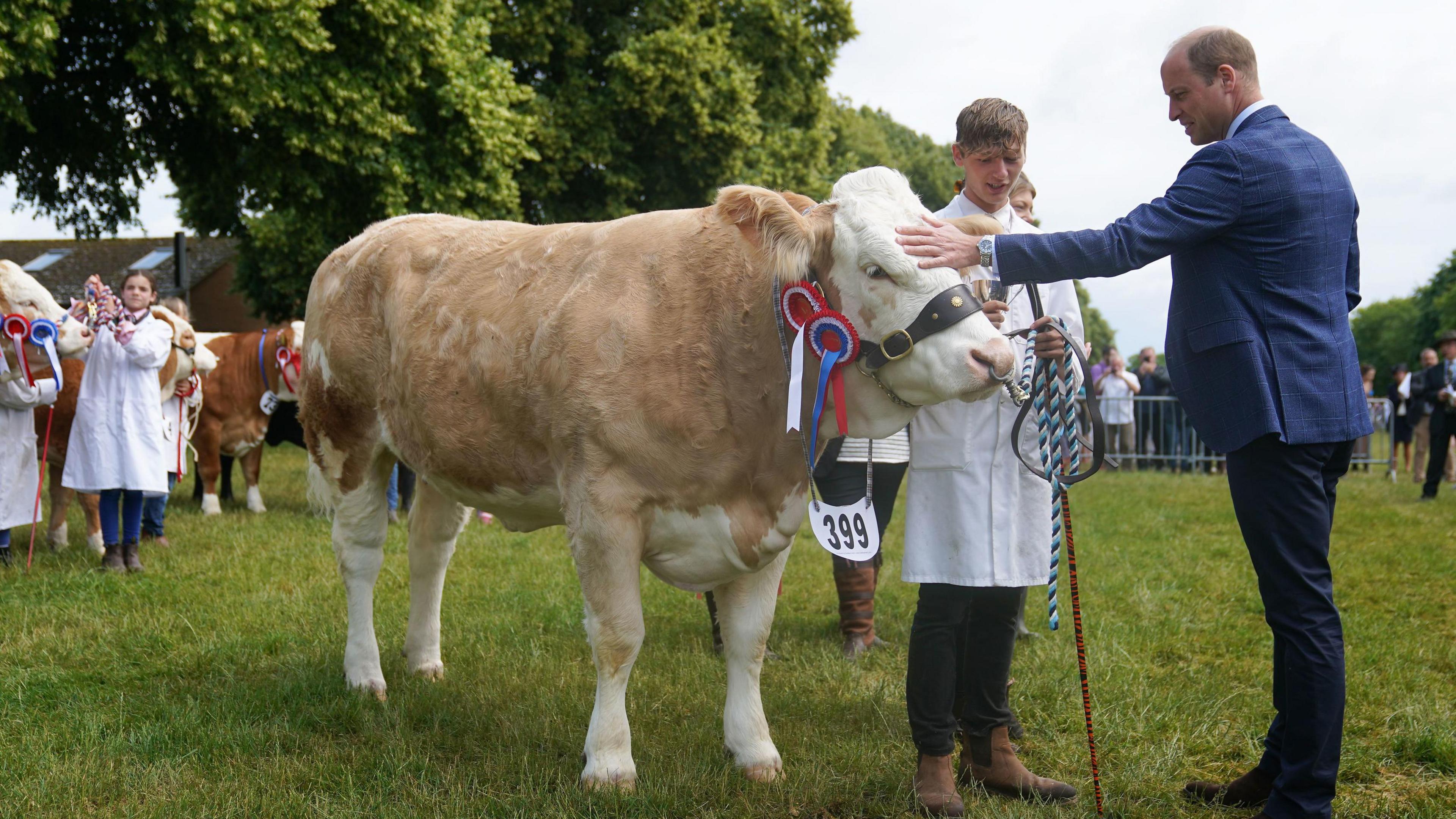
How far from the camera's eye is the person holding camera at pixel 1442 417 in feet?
43.3

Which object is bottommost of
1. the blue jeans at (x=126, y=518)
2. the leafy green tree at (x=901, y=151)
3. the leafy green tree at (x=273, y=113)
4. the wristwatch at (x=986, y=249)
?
the blue jeans at (x=126, y=518)

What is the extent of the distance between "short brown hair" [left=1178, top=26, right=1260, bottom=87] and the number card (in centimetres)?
175

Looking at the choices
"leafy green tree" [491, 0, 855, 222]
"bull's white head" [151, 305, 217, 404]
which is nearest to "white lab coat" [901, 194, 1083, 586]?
"bull's white head" [151, 305, 217, 404]

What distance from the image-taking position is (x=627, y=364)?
3.64m

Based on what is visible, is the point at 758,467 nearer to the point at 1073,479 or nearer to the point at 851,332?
the point at 851,332

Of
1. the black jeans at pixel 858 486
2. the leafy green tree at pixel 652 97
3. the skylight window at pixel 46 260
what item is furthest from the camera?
the skylight window at pixel 46 260

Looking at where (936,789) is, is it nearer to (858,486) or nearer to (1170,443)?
(858,486)

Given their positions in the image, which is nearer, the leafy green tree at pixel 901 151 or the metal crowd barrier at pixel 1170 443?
the metal crowd barrier at pixel 1170 443

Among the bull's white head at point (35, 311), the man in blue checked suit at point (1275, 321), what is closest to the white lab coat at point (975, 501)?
the man in blue checked suit at point (1275, 321)

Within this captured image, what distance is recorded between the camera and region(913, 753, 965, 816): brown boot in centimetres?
353

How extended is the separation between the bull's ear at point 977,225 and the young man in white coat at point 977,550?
15 centimetres

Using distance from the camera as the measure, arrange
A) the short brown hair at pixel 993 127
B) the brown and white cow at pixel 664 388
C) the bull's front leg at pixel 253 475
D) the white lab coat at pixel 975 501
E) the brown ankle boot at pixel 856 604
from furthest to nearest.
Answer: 1. the bull's front leg at pixel 253 475
2. the brown ankle boot at pixel 856 604
3. the short brown hair at pixel 993 127
4. the white lab coat at pixel 975 501
5. the brown and white cow at pixel 664 388

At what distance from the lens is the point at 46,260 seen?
41844 millimetres

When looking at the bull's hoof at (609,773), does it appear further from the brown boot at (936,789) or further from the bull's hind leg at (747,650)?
the brown boot at (936,789)
